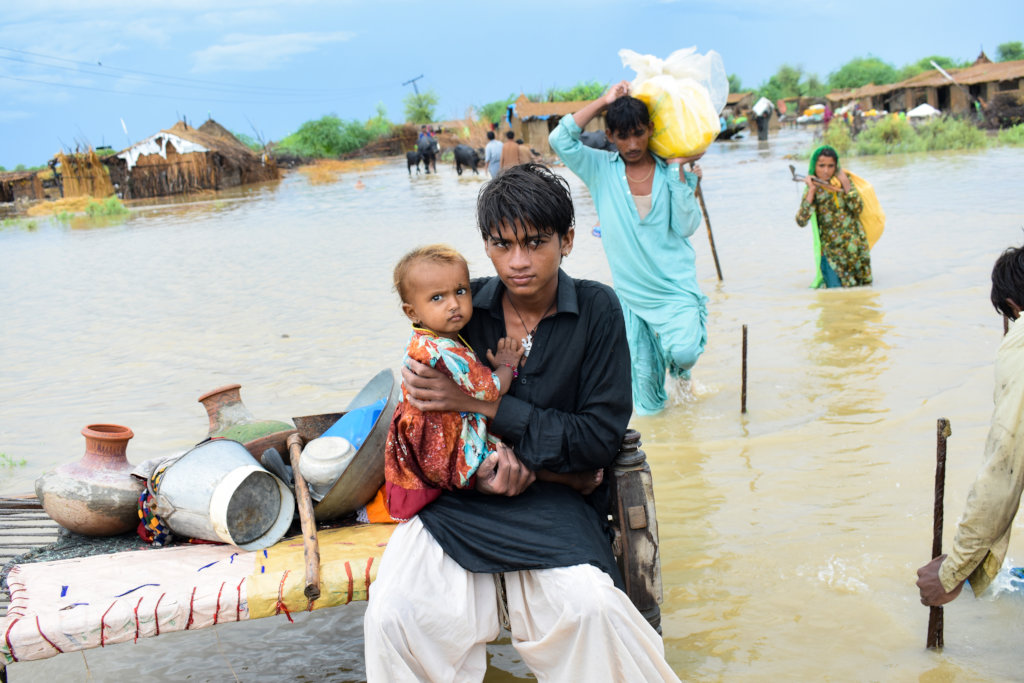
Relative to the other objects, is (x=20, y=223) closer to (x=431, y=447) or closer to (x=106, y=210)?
(x=106, y=210)

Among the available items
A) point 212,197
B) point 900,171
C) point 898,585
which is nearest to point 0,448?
point 898,585

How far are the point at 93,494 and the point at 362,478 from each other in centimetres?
84

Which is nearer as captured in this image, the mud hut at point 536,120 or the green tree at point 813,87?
the mud hut at point 536,120

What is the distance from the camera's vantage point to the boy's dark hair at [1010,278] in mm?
1981

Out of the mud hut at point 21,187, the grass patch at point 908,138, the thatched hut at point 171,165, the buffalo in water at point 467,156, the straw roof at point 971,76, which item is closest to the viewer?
the grass patch at point 908,138

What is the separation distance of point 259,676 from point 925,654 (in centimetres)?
207

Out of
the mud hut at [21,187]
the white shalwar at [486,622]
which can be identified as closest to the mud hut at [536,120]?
the mud hut at [21,187]

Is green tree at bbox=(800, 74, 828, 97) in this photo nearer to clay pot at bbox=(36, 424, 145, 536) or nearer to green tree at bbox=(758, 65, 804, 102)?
green tree at bbox=(758, 65, 804, 102)

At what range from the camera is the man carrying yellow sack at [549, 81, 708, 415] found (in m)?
4.19

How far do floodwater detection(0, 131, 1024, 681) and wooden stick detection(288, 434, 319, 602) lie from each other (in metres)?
0.69

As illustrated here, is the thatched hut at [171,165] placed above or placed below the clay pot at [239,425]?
above

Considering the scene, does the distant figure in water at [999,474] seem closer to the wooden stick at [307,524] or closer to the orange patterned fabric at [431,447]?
the orange patterned fabric at [431,447]

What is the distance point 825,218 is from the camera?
730 centimetres

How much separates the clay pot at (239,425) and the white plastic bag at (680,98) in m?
2.31
